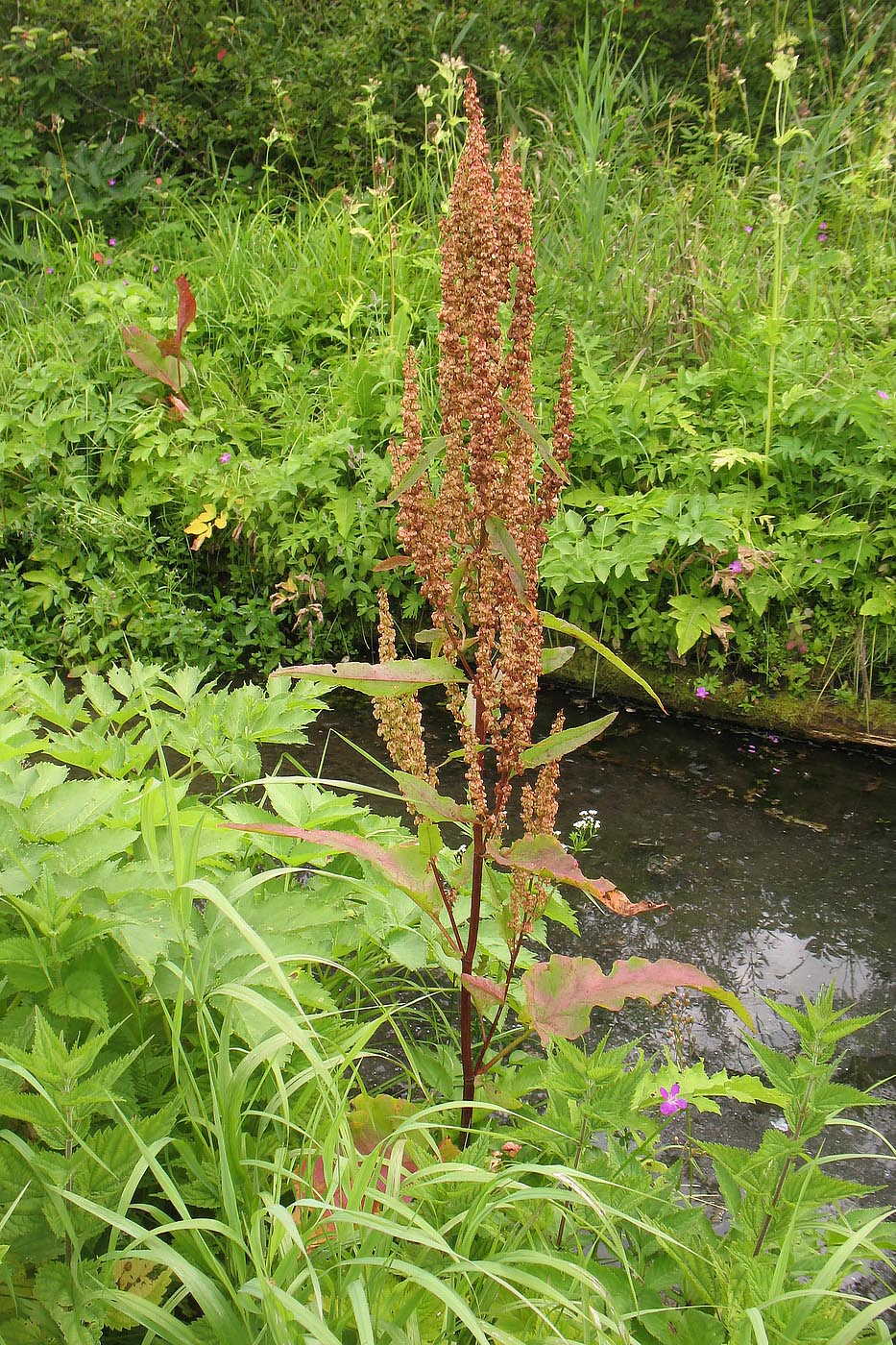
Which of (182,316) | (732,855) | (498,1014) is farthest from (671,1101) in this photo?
(182,316)

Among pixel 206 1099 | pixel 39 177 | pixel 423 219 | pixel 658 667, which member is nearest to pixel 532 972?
pixel 206 1099

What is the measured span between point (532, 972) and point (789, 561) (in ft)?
7.70

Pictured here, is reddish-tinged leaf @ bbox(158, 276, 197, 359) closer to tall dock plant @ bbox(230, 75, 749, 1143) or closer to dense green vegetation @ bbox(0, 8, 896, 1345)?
dense green vegetation @ bbox(0, 8, 896, 1345)

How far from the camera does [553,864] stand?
4.63ft

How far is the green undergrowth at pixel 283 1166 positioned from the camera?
3.78 feet

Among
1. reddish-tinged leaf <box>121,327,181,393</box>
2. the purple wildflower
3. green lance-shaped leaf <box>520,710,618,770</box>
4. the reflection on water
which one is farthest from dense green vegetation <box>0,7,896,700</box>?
green lance-shaped leaf <box>520,710,618,770</box>

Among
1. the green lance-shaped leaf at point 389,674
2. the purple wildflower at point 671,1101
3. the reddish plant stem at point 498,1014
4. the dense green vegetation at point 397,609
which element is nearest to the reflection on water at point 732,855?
the dense green vegetation at point 397,609

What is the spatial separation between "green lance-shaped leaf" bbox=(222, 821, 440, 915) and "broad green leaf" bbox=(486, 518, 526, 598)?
0.42 meters

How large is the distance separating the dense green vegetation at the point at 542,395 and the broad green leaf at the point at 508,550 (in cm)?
199

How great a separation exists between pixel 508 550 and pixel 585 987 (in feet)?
2.17

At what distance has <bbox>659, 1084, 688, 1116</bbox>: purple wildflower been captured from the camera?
171cm

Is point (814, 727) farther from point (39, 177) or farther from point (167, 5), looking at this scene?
point (167, 5)

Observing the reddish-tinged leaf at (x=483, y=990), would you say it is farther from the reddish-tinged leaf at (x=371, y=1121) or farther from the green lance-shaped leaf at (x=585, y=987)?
the reddish-tinged leaf at (x=371, y=1121)

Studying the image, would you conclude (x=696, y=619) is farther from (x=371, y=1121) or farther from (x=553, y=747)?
(x=371, y=1121)
